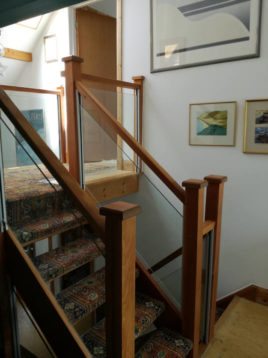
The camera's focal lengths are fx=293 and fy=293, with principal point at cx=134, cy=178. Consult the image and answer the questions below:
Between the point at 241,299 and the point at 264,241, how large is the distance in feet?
1.95

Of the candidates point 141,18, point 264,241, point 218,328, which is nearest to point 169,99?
point 141,18

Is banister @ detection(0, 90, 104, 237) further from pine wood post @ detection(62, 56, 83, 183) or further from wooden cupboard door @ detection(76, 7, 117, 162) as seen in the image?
wooden cupboard door @ detection(76, 7, 117, 162)

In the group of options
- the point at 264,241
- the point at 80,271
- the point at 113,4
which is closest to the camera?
the point at 80,271

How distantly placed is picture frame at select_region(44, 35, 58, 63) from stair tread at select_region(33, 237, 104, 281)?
3.43m

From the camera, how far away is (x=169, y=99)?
307 centimetres

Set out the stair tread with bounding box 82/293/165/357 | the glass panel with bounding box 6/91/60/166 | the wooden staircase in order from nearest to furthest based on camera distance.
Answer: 1. the wooden staircase
2. the stair tread with bounding box 82/293/165/357
3. the glass panel with bounding box 6/91/60/166

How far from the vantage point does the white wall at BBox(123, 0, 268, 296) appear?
2.62 m

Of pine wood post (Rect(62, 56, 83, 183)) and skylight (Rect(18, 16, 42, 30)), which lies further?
skylight (Rect(18, 16, 42, 30))

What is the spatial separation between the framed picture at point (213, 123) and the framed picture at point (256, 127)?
0.13 meters

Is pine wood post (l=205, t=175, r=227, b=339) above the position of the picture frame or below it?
below

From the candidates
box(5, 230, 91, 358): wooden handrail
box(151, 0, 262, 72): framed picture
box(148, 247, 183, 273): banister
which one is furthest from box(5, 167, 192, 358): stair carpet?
box(151, 0, 262, 72): framed picture

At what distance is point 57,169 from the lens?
1.56 meters

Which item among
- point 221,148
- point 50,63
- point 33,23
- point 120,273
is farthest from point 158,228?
point 33,23

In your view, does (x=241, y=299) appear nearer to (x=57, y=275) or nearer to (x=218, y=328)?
(x=218, y=328)
